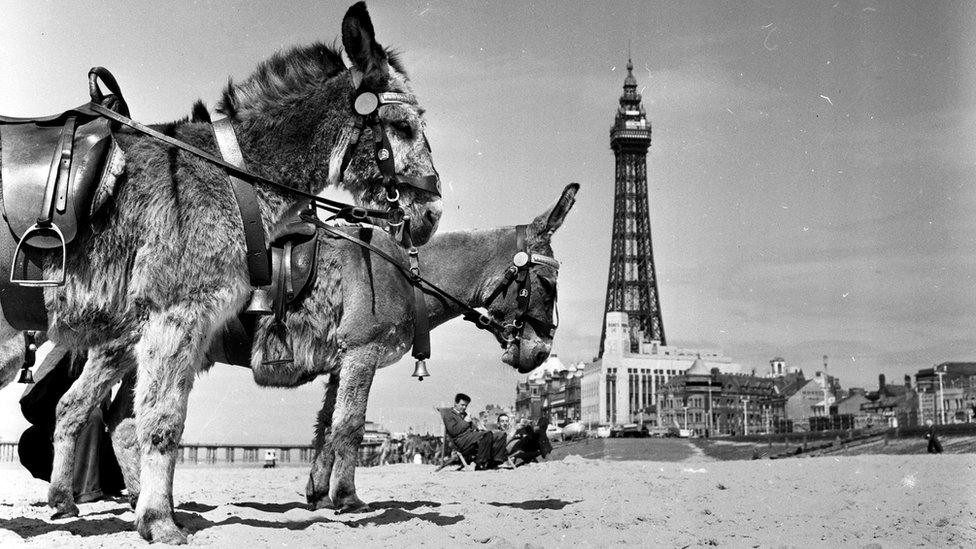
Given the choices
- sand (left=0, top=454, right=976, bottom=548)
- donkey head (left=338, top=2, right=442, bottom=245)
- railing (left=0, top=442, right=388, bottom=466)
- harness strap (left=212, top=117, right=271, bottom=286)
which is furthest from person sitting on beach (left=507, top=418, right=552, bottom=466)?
railing (left=0, top=442, right=388, bottom=466)

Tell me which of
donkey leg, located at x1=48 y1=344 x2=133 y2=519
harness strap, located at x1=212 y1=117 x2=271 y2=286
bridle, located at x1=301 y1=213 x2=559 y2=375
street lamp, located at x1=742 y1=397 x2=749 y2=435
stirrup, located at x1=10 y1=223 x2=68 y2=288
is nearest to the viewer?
stirrup, located at x1=10 y1=223 x2=68 y2=288

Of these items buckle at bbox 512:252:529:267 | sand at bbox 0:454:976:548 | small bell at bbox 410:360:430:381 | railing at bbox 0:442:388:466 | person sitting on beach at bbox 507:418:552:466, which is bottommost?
railing at bbox 0:442:388:466

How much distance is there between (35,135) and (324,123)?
1721 millimetres

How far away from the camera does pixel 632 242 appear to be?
7224 inches

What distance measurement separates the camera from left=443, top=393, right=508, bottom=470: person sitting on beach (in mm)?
15656

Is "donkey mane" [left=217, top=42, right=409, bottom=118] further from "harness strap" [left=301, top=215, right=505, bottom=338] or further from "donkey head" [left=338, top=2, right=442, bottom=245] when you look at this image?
"harness strap" [left=301, top=215, right=505, bottom=338]

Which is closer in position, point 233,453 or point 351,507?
point 351,507

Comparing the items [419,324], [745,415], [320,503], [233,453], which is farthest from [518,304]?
[745,415]

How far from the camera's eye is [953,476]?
1024 centimetres

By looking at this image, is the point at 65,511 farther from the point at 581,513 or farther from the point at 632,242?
the point at 632,242

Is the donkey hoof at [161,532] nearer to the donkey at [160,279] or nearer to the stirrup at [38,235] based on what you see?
the donkey at [160,279]

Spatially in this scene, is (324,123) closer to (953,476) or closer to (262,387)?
(262,387)

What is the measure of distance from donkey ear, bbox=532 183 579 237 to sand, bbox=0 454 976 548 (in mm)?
2693

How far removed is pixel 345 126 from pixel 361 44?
58 centimetres
